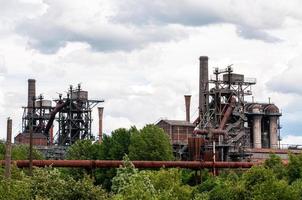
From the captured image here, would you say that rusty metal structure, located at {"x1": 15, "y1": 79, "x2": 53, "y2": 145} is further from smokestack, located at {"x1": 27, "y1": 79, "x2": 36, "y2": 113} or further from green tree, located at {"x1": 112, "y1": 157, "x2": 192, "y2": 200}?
green tree, located at {"x1": 112, "y1": 157, "x2": 192, "y2": 200}

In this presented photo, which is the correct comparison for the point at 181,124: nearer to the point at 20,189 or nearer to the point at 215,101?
the point at 215,101

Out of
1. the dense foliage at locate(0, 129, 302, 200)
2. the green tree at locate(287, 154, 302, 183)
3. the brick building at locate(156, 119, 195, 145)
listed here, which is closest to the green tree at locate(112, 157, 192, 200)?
the dense foliage at locate(0, 129, 302, 200)

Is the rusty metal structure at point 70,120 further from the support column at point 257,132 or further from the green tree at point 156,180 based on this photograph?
the green tree at point 156,180

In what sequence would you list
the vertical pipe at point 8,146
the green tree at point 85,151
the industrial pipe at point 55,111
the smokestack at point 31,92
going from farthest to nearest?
1. the smokestack at point 31,92
2. the industrial pipe at point 55,111
3. the green tree at point 85,151
4. the vertical pipe at point 8,146

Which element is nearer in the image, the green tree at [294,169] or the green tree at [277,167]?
the green tree at [294,169]

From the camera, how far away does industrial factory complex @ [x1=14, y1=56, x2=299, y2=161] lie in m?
72.1

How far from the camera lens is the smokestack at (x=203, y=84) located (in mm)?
77375

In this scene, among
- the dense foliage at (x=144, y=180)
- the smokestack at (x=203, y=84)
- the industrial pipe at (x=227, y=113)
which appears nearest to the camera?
the dense foliage at (x=144, y=180)

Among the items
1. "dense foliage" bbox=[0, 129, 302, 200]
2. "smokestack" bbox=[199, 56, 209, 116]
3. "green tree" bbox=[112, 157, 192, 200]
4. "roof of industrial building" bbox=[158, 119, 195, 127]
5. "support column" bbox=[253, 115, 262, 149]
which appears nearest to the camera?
"dense foliage" bbox=[0, 129, 302, 200]

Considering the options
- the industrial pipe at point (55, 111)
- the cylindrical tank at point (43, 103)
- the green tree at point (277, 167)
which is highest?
the cylindrical tank at point (43, 103)

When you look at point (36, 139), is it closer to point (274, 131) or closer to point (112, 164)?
point (274, 131)

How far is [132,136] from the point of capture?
64.8 meters

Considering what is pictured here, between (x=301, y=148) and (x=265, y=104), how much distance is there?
8.59 meters

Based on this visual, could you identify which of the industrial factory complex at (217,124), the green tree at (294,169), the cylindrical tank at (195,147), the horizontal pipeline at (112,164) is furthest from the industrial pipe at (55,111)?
the green tree at (294,169)
